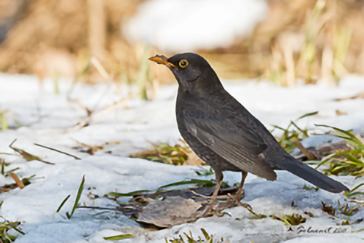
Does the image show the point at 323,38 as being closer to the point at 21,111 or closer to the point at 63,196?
the point at 21,111

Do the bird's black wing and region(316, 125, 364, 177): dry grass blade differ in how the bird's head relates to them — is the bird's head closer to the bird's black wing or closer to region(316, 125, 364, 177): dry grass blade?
the bird's black wing

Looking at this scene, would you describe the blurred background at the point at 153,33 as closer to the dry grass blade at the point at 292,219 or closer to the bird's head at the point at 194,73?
the bird's head at the point at 194,73

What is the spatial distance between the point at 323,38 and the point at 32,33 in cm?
634

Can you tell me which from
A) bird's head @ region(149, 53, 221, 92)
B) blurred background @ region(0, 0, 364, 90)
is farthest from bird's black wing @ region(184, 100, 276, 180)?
blurred background @ region(0, 0, 364, 90)

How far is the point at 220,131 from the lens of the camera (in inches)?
85.5

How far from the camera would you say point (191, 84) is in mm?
2381

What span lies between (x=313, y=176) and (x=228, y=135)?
479 mm

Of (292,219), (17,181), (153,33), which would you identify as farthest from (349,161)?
(153,33)

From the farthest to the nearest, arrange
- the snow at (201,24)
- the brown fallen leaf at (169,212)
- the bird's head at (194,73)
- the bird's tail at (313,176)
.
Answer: the snow at (201,24) < the bird's head at (194,73) < the brown fallen leaf at (169,212) < the bird's tail at (313,176)

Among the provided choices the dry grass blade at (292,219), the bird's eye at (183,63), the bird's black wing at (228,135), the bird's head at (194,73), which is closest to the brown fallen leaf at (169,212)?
the bird's black wing at (228,135)

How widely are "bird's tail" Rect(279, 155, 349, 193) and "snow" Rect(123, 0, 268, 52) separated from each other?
7.19 metres

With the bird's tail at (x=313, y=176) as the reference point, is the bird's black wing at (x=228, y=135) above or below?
above

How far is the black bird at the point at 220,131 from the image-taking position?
6.81 ft

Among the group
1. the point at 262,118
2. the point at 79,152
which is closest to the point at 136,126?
the point at 79,152
